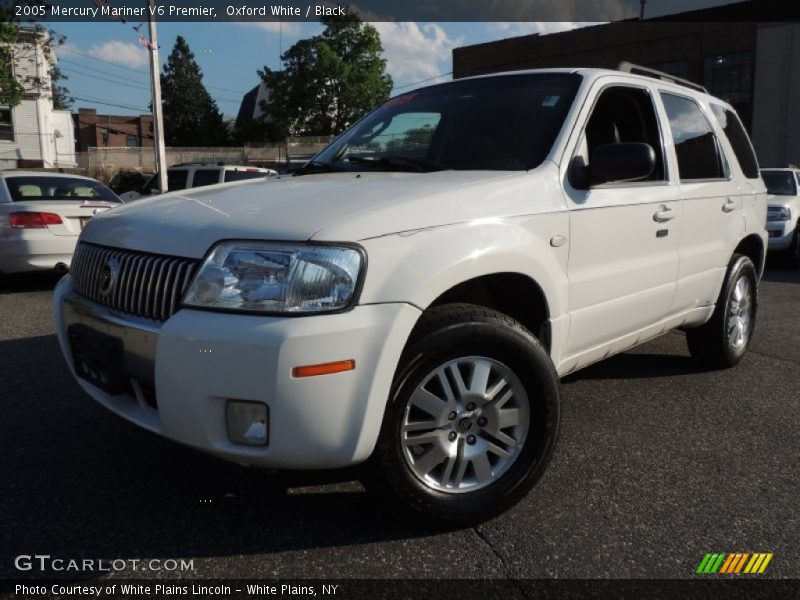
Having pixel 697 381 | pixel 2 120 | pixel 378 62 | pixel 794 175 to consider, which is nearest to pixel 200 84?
pixel 378 62

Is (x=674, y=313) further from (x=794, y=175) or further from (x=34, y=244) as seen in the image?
(x=794, y=175)

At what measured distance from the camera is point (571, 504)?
9.09ft

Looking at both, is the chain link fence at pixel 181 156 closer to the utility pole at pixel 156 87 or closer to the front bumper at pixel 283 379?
the utility pole at pixel 156 87

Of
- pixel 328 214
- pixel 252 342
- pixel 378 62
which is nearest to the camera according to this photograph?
pixel 252 342

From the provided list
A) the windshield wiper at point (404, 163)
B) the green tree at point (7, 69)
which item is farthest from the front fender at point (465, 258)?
→ the green tree at point (7, 69)

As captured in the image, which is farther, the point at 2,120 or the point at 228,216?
the point at 2,120

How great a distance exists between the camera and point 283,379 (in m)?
2.09

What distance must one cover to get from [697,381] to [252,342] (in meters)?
3.37

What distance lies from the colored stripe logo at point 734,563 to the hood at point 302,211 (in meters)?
1.47

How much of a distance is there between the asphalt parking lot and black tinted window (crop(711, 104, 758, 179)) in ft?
5.55

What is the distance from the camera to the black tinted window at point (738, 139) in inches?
181

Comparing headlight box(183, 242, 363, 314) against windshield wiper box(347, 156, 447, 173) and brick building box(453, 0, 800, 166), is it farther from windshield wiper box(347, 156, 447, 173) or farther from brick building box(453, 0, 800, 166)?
brick building box(453, 0, 800, 166)

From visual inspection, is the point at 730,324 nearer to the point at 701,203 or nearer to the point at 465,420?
the point at 701,203
